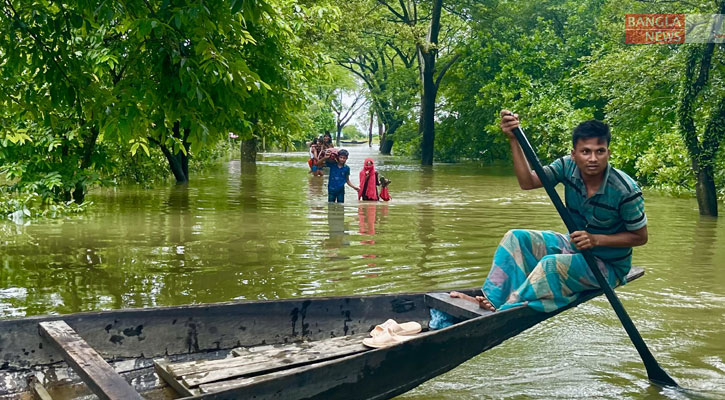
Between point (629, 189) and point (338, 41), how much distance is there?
23.3 m

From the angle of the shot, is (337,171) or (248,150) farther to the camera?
(248,150)

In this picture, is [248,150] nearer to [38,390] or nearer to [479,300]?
[479,300]

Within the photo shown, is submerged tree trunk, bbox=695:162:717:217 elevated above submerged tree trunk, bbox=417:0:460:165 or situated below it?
below

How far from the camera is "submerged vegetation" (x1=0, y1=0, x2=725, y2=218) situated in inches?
243

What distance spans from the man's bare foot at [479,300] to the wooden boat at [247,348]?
6 centimetres

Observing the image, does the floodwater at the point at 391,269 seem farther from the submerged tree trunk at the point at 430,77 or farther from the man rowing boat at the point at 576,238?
the submerged tree trunk at the point at 430,77

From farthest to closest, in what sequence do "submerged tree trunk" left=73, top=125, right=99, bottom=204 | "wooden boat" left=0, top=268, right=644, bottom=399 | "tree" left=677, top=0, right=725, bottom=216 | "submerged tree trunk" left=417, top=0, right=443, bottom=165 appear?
"submerged tree trunk" left=417, top=0, right=443, bottom=165 < "submerged tree trunk" left=73, top=125, right=99, bottom=204 < "tree" left=677, top=0, right=725, bottom=216 < "wooden boat" left=0, top=268, right=644, bottom=399

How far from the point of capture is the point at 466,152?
37.8 meters

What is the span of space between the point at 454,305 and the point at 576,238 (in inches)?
40.4

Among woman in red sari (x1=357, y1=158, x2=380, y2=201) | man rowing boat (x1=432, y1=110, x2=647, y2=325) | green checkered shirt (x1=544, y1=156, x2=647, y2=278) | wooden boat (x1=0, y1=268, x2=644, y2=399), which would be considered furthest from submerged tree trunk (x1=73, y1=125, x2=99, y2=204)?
green checkered shirt (x1=544, y1=156, x2=647, y2=278)

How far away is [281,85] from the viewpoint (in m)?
14.9

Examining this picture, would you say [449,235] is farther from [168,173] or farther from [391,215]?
[168,173]

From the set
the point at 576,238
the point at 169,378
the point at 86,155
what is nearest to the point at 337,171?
the point at 86,155

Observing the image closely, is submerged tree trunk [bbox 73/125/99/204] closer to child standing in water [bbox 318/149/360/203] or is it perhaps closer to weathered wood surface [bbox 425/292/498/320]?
child standing in water [bbox 318/149/360/203]
